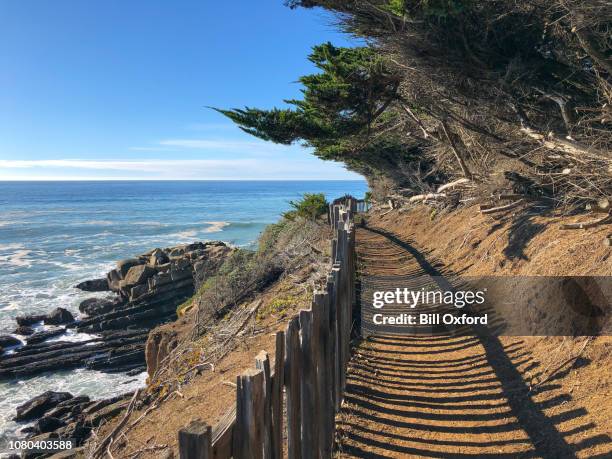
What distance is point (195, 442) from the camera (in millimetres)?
1666

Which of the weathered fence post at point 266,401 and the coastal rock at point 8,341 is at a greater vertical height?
the weathered fence post at point 266,401

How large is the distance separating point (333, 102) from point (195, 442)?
24.0 ft

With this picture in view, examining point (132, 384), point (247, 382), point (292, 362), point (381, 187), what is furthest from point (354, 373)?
point (381, 187)

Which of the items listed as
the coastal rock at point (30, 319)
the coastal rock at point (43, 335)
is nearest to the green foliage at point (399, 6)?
the coastal rock at point (43, 335)

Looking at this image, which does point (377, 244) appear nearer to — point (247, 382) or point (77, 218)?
point (247, 382)

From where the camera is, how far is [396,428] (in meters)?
4.04

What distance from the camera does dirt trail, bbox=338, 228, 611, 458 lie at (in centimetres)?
365

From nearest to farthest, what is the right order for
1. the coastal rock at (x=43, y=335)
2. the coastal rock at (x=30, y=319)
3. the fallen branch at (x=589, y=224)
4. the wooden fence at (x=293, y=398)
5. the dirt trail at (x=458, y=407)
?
1. the wooden fence at (x=293, y=398)
2. the dirt trail at (x=458, y=407)
3. the fallen branch at (x=589, y=224)
4. the coastal rock at (x=43, y=335)
5. the coastal rock at (x=30, y=319)

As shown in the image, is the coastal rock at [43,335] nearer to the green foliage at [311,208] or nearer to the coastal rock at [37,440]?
the coastal rock at [37,440]

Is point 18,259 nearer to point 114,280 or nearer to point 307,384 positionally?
point 114,280

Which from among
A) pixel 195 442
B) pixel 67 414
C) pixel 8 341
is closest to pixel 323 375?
pixel 195 442

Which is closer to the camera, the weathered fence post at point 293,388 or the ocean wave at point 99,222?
the weathered fence post at point 293,388

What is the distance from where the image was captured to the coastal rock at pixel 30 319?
19.1 meters

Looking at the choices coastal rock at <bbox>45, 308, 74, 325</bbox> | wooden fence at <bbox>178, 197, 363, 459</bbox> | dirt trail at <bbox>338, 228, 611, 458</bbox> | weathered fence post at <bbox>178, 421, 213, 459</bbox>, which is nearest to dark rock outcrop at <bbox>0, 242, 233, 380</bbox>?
coastal rock at <bbox>45, 308, 74, 325</bbox>
